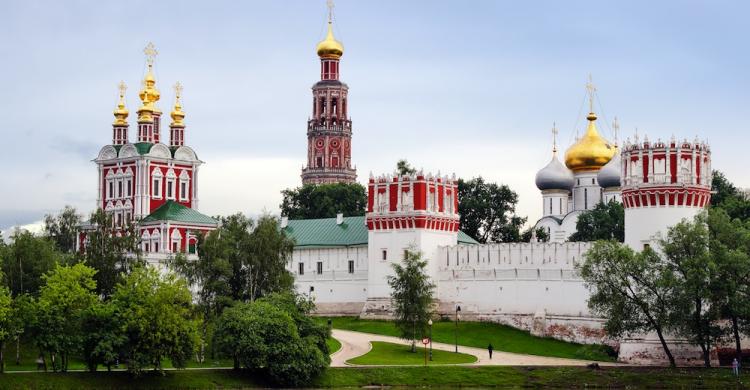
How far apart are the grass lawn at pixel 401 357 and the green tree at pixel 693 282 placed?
32.2 ft

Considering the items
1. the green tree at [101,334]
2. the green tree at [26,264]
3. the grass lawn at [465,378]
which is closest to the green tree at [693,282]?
the grass lawn at [465,378]

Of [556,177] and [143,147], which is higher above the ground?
[143,147]

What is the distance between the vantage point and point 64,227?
292 ft

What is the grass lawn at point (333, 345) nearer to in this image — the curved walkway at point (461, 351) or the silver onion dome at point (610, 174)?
the curved walkway at point (461, 351)

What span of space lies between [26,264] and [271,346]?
18.9m

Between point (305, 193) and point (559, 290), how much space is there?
4421cm

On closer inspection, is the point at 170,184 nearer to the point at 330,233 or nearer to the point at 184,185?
the point at 184,185

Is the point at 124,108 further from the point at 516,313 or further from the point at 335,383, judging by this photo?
the point at 335,383

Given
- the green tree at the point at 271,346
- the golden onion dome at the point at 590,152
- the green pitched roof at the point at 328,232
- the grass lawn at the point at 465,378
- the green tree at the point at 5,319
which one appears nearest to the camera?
the green tree at the point at 5,319

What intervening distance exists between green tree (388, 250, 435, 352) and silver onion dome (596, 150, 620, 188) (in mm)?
28344

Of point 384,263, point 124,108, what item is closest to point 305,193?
point 124,108

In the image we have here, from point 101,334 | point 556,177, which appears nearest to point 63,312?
point 101,334

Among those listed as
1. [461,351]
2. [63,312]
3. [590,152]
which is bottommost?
[461,351]

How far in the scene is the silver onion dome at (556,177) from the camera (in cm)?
9975
